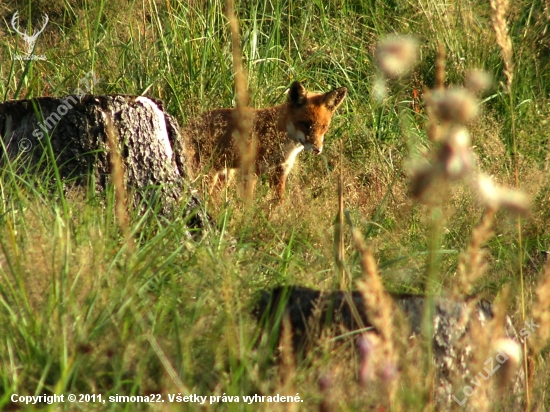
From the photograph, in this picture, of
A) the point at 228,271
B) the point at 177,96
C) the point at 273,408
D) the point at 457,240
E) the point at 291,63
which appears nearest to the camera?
the point at 273,408

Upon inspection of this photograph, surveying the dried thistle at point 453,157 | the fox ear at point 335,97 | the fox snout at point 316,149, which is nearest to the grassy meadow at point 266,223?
the dried thistle at point 453,157

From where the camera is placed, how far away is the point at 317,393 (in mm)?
2086

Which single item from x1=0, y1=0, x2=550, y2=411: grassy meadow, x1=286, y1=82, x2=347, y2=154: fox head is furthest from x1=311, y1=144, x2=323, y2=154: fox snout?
x1=0, y1=0, x2=550, y2=411: grassy meadow

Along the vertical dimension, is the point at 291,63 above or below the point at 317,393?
above

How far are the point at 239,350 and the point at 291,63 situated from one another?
4530 millimetres

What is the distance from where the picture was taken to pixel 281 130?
6031 mm

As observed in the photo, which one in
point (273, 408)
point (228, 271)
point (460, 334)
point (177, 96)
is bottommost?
point (273, 408)

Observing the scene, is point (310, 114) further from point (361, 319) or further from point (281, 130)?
point (361, 319)

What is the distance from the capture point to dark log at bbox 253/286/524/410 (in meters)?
2.37

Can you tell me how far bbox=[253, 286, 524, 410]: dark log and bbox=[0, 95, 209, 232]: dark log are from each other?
48.5 inches

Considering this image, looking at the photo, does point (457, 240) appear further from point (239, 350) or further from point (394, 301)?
point (239, 350)

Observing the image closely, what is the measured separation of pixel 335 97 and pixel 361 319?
3687 mm

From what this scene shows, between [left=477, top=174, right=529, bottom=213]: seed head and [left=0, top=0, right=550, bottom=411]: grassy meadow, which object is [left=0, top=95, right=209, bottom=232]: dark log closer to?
[left=0, top=0, right=550, bottom=411]: grassy meadow

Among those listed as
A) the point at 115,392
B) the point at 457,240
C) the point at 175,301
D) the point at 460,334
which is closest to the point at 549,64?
the point at 457,240
